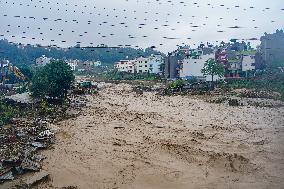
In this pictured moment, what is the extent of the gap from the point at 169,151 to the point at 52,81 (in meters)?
18.2

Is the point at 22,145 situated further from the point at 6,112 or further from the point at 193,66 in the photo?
the point at 193,66

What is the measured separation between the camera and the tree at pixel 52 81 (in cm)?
3194

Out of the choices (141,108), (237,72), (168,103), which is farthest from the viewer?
(237,72)

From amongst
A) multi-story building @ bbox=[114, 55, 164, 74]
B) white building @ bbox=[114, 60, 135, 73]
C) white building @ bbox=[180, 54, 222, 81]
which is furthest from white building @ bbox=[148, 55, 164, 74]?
white building @ bbox=[180, 54, 222, 81]

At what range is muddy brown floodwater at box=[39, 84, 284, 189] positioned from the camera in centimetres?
1355

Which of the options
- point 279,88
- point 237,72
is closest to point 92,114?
point 279,88

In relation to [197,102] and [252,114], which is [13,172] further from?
[197,102]

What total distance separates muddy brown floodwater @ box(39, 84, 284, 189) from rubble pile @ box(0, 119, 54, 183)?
686 millimetres

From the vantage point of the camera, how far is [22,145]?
56.2 ft

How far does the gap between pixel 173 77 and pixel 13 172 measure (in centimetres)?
6195

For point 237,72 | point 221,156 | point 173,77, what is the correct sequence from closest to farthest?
1. point 221,156
2. point 237,72
3. point 173,77

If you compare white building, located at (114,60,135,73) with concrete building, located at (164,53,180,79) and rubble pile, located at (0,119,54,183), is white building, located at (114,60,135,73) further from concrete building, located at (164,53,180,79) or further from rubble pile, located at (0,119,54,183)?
rubble pile, located at (0,119,54,183)

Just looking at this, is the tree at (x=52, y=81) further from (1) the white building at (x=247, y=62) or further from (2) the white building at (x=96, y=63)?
(2) the white building at (x=96, y=63)

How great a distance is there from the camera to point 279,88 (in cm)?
4722
